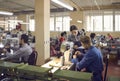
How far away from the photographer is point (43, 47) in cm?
603

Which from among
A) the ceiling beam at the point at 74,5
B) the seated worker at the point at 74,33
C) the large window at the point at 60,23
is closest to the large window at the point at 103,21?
the ceiling beam at the point at 74,5

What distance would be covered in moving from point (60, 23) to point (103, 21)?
3.13 m

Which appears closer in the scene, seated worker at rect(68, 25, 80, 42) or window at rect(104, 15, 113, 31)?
seated worker at rect(68, 25, 80, 42)

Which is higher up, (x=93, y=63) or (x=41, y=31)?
(x=41, y=31)

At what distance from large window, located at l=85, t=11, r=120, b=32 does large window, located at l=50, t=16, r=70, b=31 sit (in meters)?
1.46

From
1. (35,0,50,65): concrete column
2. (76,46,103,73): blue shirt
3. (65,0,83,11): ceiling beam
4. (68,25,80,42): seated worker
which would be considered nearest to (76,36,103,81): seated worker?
(76,46,103,73): blue shirt

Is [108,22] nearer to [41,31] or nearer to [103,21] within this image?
[103,21]

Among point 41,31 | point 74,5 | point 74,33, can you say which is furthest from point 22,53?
point 74,5

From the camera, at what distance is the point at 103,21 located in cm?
1130

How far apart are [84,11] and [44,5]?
5897 millimetres

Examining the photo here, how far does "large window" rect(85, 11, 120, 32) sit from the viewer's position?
1088 centimetres

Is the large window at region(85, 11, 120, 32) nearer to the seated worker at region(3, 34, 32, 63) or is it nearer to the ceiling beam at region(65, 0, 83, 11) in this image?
the ceiling beam at region(65, 0, 83, 11)

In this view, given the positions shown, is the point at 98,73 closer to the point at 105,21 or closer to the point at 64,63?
the point at 64,63

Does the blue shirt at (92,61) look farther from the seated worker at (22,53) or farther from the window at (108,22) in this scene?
the window at (108,22)
